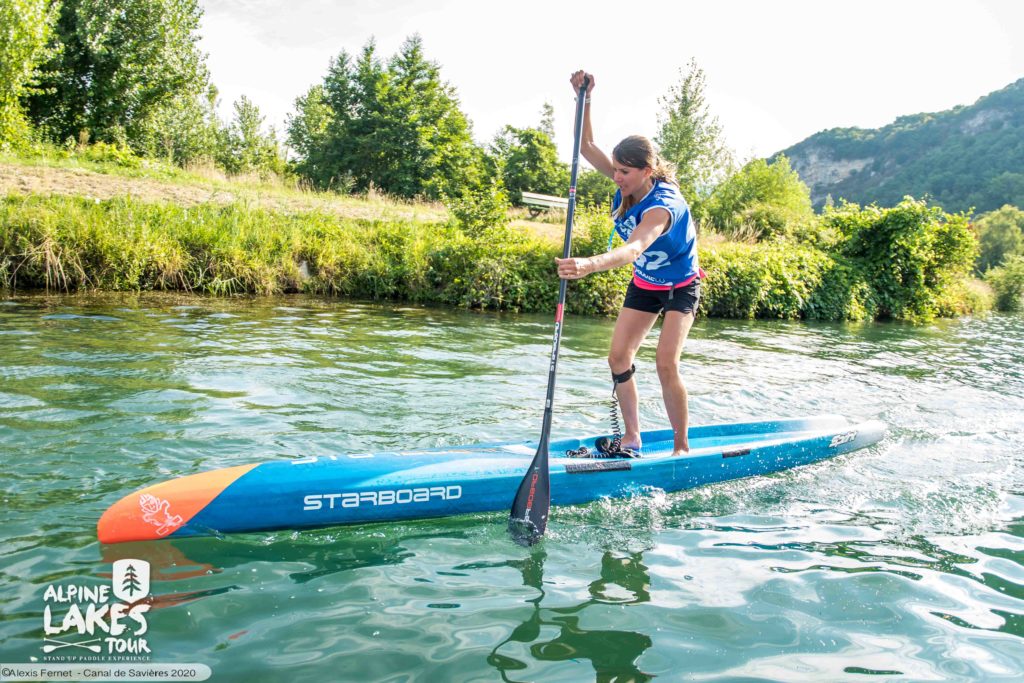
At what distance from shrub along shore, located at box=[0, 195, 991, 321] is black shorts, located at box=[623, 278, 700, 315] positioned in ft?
35.8

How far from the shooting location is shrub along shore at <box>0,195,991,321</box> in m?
12.8

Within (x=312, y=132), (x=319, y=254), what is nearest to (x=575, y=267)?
(x=319, y=254)

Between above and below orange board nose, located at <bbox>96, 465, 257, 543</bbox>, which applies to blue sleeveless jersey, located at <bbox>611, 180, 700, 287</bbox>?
above

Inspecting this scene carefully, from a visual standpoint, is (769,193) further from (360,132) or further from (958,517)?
(958,517)

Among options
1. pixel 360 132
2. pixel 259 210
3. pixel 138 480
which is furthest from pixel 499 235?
Answer: pixel 360 132

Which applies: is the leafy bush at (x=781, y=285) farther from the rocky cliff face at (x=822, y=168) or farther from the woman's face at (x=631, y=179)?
the rocky cliff face at (x=822, y=168)

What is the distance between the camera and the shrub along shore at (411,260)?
41.9 ft

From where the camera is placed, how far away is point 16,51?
66.5 ft

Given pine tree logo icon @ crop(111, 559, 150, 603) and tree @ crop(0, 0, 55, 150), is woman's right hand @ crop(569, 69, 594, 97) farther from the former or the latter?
tree @ crop(0, 0, 55, 150)

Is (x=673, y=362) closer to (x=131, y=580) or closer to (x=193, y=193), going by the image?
(x=131, y=580)

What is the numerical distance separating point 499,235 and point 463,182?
24436 mm

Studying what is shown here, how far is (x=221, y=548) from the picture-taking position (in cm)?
364

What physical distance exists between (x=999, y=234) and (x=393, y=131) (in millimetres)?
65995

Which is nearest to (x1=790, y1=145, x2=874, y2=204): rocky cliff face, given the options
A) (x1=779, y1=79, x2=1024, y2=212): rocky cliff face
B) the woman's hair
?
(x1=779, y1=79, x2=1024, y2=212): rocky cliff face
